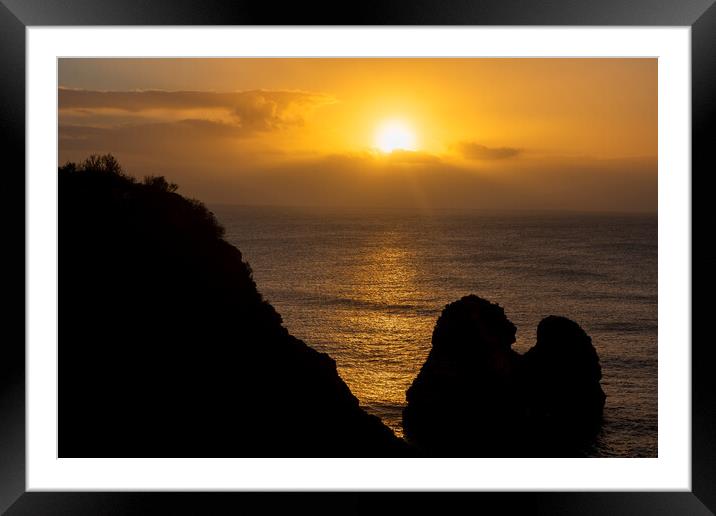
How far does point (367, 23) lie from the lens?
2377 millimetres

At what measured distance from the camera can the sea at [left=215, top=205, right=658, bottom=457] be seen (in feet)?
81.3

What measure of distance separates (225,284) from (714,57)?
702 centimetres

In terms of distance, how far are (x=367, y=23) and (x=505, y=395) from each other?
1610 cm

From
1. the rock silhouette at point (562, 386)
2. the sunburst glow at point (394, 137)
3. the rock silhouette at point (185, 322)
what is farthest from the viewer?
the sunburst glow at point (394, 137)

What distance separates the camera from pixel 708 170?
2.42 m

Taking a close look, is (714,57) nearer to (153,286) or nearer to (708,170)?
(708,170)

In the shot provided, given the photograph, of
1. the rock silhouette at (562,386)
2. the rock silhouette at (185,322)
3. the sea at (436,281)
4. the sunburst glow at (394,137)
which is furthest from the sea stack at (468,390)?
the sunburst glow at (394,137)

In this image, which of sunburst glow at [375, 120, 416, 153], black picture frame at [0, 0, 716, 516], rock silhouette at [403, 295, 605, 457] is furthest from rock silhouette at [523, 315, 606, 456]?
sunburst glow at [375, 120, 416, 153]

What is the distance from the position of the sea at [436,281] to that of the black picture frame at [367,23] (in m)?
16.3

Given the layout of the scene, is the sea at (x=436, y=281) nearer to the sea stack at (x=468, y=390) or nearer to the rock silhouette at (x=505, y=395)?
the rock silhouette at (x=505, y=395)

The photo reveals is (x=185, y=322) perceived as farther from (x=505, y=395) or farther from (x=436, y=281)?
(x=436, y=281)

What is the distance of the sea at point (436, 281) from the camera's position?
81.3 feet

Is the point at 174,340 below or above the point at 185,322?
below

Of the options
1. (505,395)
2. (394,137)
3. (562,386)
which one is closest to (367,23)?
(562,386)
